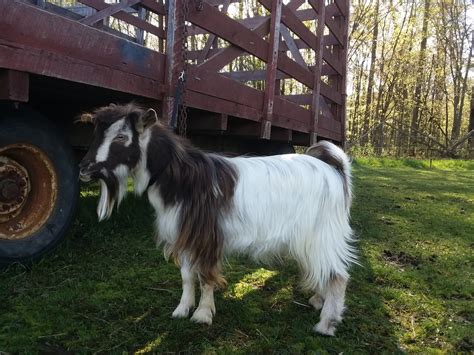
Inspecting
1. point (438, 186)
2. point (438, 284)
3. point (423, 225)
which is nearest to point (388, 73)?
point (438, 186)

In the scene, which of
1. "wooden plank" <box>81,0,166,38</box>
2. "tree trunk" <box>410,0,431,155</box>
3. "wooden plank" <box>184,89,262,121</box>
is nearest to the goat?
"wooden plank" <box>184,89,262,121</box>

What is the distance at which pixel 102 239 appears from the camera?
14.7ft

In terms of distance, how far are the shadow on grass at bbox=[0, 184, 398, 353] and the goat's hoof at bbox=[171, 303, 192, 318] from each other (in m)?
0.05

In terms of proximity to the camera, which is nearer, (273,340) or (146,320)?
(273,340)

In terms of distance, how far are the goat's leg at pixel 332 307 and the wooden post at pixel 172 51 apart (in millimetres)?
1806

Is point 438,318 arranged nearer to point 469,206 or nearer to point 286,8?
point 286,8

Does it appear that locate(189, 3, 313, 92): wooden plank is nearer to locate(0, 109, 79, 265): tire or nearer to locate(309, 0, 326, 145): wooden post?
locate(309, 0, 326, 145): wooden post

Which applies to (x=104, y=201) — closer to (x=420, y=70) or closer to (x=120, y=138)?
(x=120, y=138)

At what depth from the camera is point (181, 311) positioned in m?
3.07

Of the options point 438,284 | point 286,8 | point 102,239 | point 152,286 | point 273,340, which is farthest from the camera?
point 286,8

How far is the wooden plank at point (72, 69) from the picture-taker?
2760 mm

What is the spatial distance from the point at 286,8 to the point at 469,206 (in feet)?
14.1

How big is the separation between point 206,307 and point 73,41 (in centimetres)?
197

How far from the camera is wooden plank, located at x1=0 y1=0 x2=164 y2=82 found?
2.73m
